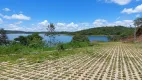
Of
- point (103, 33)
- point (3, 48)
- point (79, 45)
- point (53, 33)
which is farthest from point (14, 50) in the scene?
point (103, 33)

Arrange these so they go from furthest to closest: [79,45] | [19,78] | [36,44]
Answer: [79,45], [36,44], [19,78]

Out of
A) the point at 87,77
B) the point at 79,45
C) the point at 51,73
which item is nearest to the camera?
the point at 87,77

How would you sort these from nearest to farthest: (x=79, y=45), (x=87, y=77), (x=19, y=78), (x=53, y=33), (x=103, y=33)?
(x=19, y=78) < (x=87, y=77) < (x=79, y=45) < (x=53, y=33) < (x=103, y=33)

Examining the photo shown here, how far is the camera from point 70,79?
21.4ft

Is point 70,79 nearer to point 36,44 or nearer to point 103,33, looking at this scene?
point 36,44

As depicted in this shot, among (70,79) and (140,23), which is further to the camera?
(140,23)

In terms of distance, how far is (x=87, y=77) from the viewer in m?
6.88

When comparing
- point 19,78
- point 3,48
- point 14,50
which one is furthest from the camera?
point 14,50

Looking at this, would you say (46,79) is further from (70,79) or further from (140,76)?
(140,76)

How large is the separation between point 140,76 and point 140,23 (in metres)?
58.9

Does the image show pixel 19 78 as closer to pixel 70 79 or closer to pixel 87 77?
pixel 70 79

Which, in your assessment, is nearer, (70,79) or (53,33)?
(70,79)

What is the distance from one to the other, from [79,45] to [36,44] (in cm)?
796

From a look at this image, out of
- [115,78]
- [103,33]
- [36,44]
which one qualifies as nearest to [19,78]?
[115,78]
